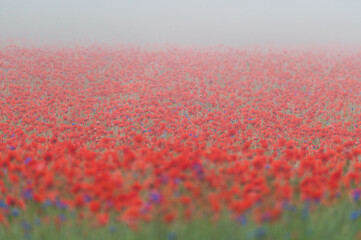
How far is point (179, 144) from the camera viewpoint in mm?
4961

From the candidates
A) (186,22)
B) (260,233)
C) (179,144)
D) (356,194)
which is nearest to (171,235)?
(260,233)

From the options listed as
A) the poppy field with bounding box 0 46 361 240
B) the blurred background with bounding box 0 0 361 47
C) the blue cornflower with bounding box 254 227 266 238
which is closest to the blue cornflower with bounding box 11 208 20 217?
the poppy field with bounding box 0 46 361 240

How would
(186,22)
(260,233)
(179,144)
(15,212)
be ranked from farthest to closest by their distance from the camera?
(186,22)
(179,144)
(15,212)
(260,233)

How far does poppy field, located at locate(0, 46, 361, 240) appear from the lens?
2588 mm

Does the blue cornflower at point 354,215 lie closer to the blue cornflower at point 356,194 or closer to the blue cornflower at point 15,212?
the blue cornflower at point 356,194

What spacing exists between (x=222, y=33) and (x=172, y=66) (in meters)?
17.3

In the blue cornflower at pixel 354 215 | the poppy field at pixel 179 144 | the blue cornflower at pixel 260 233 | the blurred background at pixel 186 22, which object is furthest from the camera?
the blurred background at pixel 186 22

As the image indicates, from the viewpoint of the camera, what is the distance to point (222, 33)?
1216 inches

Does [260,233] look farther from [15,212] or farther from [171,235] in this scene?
[15,212]

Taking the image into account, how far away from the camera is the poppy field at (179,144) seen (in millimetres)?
2588

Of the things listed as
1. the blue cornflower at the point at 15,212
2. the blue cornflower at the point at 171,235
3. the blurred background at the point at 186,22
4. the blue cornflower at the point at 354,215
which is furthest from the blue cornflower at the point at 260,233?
the blurred background at the point at 186,22

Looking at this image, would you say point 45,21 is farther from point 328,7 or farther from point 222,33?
point 328,7

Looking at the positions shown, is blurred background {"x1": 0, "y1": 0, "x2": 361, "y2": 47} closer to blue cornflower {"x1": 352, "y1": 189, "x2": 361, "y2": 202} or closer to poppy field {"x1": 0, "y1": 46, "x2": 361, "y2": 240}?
poppy field {"x1": 0, "y1": 46, "x2": 361, "y2": 240}

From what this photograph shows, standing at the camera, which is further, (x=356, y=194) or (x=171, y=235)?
(x=356, y=194)
